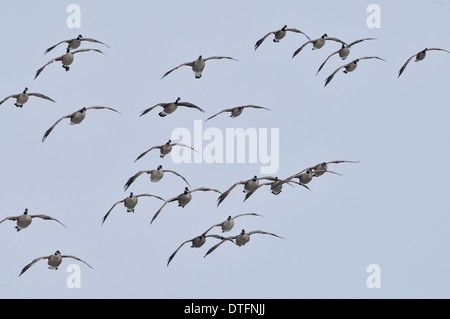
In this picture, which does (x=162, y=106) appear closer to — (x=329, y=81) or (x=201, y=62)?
(x=201, y=62)

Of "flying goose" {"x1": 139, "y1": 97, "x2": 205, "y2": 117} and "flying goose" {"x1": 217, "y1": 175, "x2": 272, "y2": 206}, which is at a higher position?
"flying goose" {"x1": 139, "y1": 97, "x2": 205, "y2": 117}

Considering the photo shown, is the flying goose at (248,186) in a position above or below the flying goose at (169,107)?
below

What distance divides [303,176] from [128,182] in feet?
27.1

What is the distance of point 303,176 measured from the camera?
51.5 metres

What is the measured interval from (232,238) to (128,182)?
5768mm

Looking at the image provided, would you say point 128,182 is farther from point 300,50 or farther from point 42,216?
point 300,50

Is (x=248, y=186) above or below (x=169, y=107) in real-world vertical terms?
below
